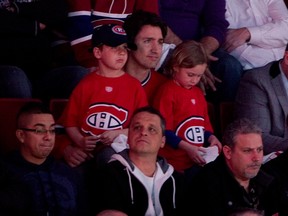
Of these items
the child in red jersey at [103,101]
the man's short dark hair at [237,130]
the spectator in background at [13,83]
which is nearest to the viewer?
the man's short dark hair at [237,130]

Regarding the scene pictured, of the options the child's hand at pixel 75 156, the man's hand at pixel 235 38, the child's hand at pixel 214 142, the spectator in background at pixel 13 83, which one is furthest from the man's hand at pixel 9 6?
the man's hand at pixel 235 38

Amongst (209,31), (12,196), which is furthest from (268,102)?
(12,196)

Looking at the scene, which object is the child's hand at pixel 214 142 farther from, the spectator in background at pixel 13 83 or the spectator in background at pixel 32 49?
the spectator in background at pixel 13 83

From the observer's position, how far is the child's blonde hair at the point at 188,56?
16.0 feet

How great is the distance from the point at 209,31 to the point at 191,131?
101cm

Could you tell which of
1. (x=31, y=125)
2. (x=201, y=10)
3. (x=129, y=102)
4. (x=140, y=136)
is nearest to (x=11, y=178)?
(x=31, y=125)

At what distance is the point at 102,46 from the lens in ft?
15.4

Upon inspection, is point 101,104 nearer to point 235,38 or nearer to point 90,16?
point 90,16

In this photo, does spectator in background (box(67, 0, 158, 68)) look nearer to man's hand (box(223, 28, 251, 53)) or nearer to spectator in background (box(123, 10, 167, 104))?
spectator in background (box(123, 10, 167, 104))

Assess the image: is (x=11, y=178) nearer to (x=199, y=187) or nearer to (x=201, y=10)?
(x=199, y=187)

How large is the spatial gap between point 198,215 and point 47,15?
1492mm

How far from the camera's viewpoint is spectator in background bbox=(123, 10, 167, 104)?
4965 mm

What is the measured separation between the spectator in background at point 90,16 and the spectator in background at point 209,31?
0.79 feet

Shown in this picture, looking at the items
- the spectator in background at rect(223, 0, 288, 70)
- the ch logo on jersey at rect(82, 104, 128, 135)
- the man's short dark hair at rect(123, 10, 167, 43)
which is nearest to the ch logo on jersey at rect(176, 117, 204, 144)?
the ch logo on jersey at rect(82, 104, 128, 135)
